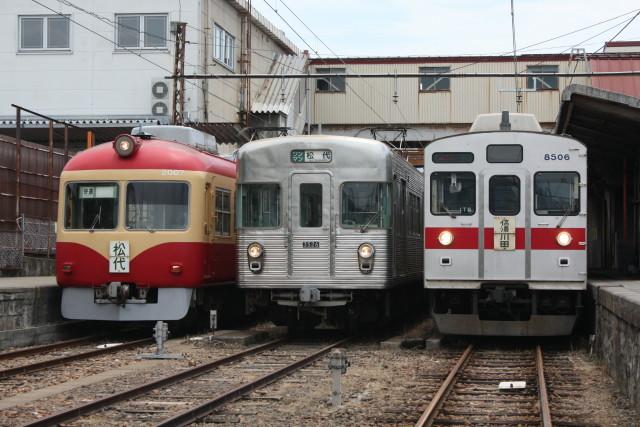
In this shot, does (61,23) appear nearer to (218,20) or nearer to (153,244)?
(218,20)

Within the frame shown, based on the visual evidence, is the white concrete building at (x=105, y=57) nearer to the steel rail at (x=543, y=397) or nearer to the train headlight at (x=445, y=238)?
the train headlight at (x=445, y=238)

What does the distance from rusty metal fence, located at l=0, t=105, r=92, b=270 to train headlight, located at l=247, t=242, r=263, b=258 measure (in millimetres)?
5770

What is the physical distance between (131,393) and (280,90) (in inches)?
955

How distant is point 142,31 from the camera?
29.4 m

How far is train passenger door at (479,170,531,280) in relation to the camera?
44.4 ft

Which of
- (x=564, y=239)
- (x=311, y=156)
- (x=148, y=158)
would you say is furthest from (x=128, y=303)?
(x=564, y=239)

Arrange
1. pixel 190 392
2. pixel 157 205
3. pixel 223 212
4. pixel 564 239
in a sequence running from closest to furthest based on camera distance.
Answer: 1. pixel 190 392
2. pixel 564 239
3. pixel 157 205
4. pixel 223 212

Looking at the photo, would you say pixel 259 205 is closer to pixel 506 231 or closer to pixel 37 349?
pixel 506 231

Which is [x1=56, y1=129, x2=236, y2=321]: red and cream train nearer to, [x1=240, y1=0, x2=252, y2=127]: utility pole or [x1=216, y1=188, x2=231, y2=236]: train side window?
[x1=216, y1=188, x2=231, y2=236]: train side window

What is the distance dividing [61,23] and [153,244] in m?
17.0

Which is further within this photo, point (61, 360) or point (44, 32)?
point (44, 32)

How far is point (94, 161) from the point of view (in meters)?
15.1

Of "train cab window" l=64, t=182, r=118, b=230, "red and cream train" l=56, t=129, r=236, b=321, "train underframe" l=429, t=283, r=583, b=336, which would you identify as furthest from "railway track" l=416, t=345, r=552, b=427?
"train cab window" l=64, t=182, r=118, b=230

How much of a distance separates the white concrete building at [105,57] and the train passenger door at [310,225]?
14147 mm
